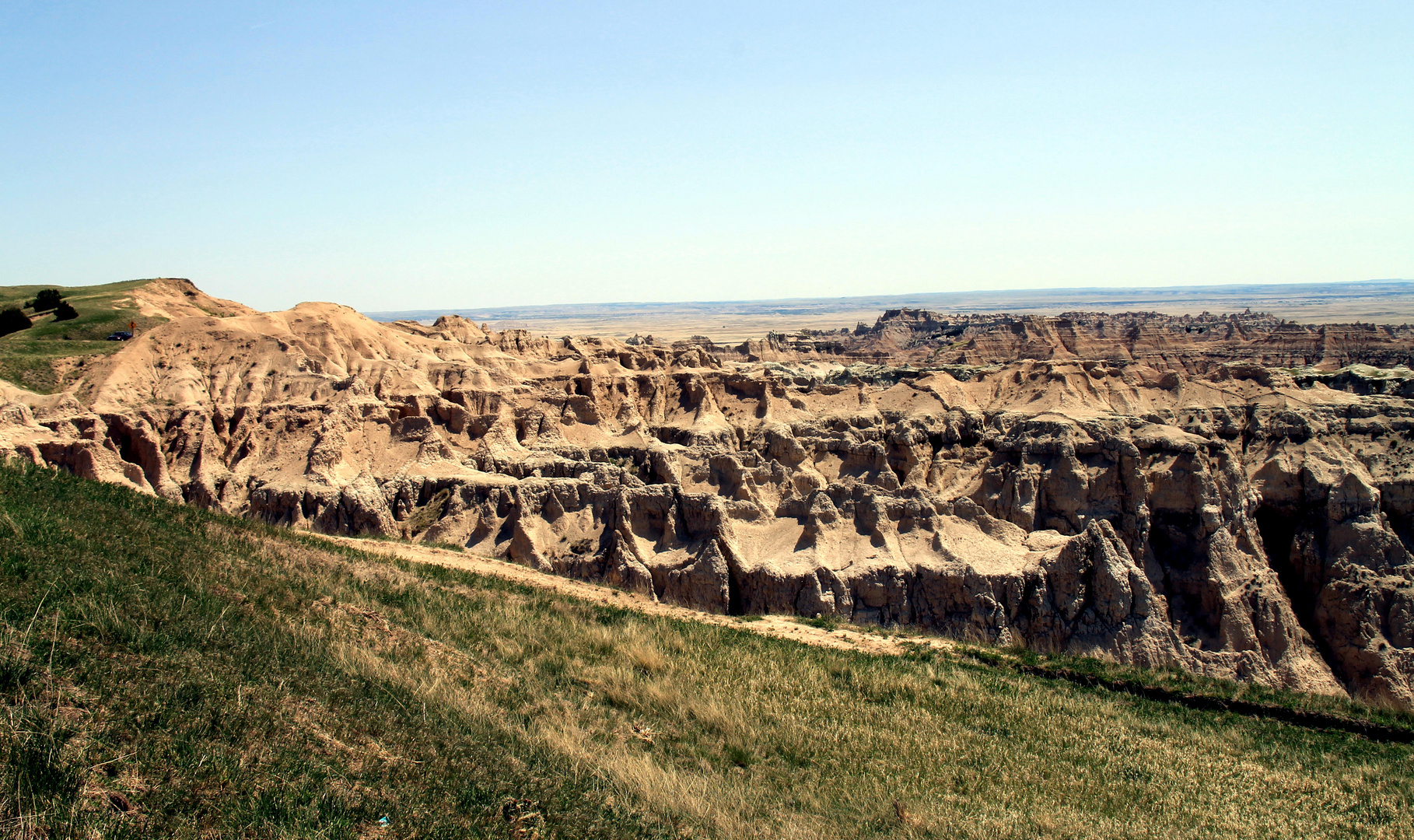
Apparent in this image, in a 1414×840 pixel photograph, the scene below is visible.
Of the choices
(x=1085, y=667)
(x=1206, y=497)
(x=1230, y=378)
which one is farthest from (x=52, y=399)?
(x=1230, y=378)

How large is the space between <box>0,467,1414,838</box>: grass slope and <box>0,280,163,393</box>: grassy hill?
92.2 ft

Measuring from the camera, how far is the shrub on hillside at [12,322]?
147ft

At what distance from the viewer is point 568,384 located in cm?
4656

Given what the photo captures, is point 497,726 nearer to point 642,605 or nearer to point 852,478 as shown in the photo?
point 642,605

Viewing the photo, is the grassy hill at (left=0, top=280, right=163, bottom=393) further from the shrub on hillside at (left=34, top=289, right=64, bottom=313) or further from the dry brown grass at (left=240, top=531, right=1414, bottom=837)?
the dry brown grass at (left=240, top=531, right=1414, bottom=837)

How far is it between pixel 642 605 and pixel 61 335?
41248mm

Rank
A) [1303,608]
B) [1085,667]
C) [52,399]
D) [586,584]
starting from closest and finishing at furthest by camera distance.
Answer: [1085,667]
[586,584]
[1303,608]
[52,399]

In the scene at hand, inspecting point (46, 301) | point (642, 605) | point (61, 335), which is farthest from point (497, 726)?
point (46, 301)

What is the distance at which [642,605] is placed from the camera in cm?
2081

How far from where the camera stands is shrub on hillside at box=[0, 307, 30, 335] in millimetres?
44656

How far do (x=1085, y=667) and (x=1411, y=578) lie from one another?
18967 mm

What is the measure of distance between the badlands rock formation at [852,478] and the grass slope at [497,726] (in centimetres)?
1027

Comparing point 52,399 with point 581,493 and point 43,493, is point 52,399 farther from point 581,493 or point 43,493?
point 43,493

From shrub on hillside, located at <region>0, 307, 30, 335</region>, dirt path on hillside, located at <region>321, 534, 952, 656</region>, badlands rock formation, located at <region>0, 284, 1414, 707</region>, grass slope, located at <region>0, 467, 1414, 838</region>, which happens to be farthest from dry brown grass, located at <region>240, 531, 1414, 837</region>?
shrub on hillside, located at <region>0, 307, 30, 335</region>
